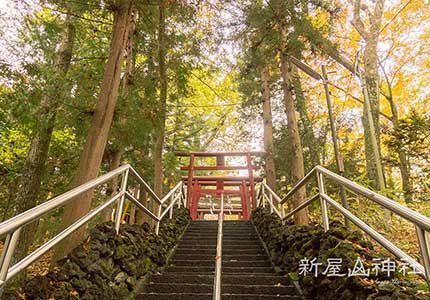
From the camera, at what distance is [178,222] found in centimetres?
629

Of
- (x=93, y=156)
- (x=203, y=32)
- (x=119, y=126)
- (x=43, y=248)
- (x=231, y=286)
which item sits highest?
(x=203, y=32)

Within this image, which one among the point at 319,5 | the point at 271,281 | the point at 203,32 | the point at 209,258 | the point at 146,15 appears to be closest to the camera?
the point at 271,281

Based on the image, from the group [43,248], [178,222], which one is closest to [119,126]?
[178,222]

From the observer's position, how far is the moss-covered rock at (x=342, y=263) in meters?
1.85

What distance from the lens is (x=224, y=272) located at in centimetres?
397

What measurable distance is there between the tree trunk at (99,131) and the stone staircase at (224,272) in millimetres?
1118

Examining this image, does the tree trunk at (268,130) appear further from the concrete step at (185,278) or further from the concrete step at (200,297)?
the concrete step at (200,297)

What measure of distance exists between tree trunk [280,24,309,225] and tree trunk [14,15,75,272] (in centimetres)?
391

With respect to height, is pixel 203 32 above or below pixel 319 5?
above

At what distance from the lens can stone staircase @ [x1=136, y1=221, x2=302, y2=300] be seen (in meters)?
3.13

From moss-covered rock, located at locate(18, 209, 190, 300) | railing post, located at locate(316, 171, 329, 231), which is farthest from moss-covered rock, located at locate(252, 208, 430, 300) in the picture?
moss-covered rock, located at locate(18, 209, 190, 300)

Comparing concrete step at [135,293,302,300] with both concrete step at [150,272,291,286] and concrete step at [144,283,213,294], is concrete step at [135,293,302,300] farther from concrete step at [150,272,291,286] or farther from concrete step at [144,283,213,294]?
concrete step at [150,272,291,286]

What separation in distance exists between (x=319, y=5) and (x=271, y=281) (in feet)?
16.2

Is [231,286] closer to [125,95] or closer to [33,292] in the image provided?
[33,292]
